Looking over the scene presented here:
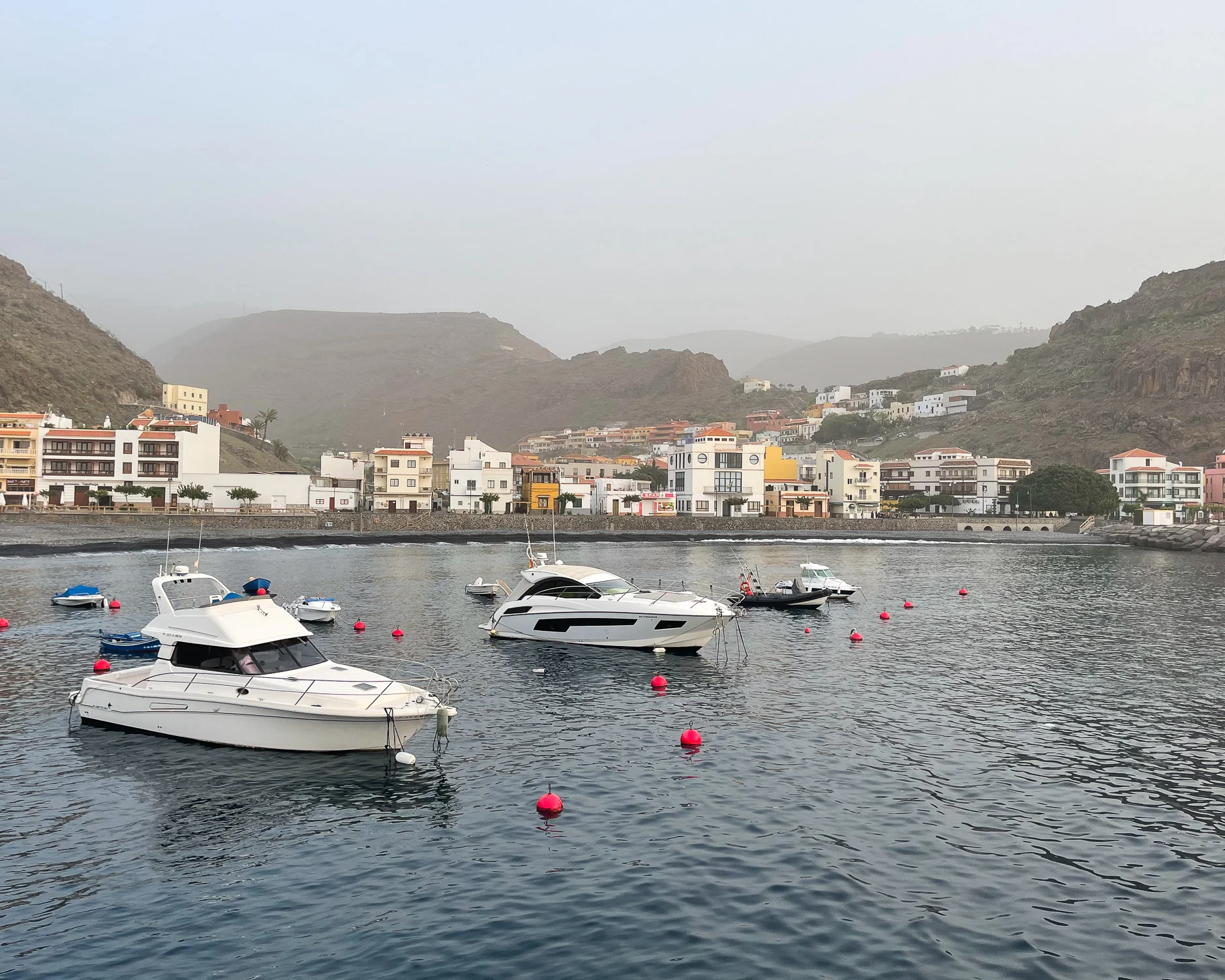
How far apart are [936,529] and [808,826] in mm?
151395

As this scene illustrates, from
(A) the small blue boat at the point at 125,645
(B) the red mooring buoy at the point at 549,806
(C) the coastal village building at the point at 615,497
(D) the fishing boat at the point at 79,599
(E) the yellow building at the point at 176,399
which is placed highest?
(E) the yellow building at the point at 176,399

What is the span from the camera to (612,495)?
159500mm

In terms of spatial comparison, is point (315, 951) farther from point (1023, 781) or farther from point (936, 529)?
point (936, 529)

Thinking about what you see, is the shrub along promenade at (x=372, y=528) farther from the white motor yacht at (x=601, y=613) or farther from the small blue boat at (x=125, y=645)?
the white motor yacht at (x=601, y=613)

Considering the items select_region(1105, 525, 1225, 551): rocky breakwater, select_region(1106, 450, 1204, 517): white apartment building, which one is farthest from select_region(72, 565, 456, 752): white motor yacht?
select_region(1106, 450, 1204, 517): white apartment building

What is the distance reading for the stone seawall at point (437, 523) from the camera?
11394 centimetres

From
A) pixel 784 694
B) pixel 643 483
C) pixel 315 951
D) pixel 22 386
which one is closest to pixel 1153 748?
pixel 784 694

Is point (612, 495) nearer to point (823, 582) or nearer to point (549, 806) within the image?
point (823, 582)

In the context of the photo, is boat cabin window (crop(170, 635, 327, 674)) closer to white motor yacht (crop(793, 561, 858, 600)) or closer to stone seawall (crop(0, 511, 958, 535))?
white motor yacht (crop(793, 561, 858, 600))

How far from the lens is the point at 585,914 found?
1474 centimetres

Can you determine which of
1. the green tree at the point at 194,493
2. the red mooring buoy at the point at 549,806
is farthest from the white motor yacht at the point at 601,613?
the green tree at the point at 194,493

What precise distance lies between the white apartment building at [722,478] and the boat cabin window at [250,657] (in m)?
134

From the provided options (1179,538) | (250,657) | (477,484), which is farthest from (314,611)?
(1179,538)

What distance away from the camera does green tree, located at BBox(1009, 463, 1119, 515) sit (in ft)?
533
